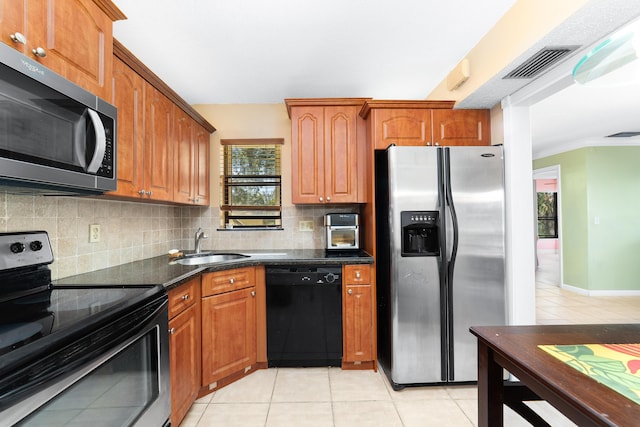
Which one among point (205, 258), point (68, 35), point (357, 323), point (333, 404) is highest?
point (68, 35)

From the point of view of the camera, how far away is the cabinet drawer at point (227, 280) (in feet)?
7.02

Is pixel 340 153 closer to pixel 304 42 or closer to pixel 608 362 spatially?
pixel 304 42

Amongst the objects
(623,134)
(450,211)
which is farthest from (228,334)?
(623,134)

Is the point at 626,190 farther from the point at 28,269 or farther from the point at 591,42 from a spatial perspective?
the point at 28,269

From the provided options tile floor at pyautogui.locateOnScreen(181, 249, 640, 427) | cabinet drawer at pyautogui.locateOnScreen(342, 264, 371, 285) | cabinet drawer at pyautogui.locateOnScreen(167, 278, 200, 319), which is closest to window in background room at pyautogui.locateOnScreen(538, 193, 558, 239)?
tile floor at pyautogui.locateOnScreen(181, 249, 640, 427)

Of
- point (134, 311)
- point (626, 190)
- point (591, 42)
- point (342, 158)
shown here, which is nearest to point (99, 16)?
point (134, 311)

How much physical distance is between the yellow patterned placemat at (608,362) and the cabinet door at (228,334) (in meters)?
1.89

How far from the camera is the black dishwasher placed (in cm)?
249

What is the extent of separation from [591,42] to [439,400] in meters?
2.34

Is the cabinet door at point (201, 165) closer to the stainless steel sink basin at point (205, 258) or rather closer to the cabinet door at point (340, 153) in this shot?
the stainless steel sink basin at point (205, 258)

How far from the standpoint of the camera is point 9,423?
28.8 inches

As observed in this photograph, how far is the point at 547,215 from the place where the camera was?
9.45 meters

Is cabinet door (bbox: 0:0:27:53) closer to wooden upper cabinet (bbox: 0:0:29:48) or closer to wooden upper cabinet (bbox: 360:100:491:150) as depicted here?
wooden upper cabinet (bbox: 0:0:29:48)

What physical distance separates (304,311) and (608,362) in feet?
6.21
